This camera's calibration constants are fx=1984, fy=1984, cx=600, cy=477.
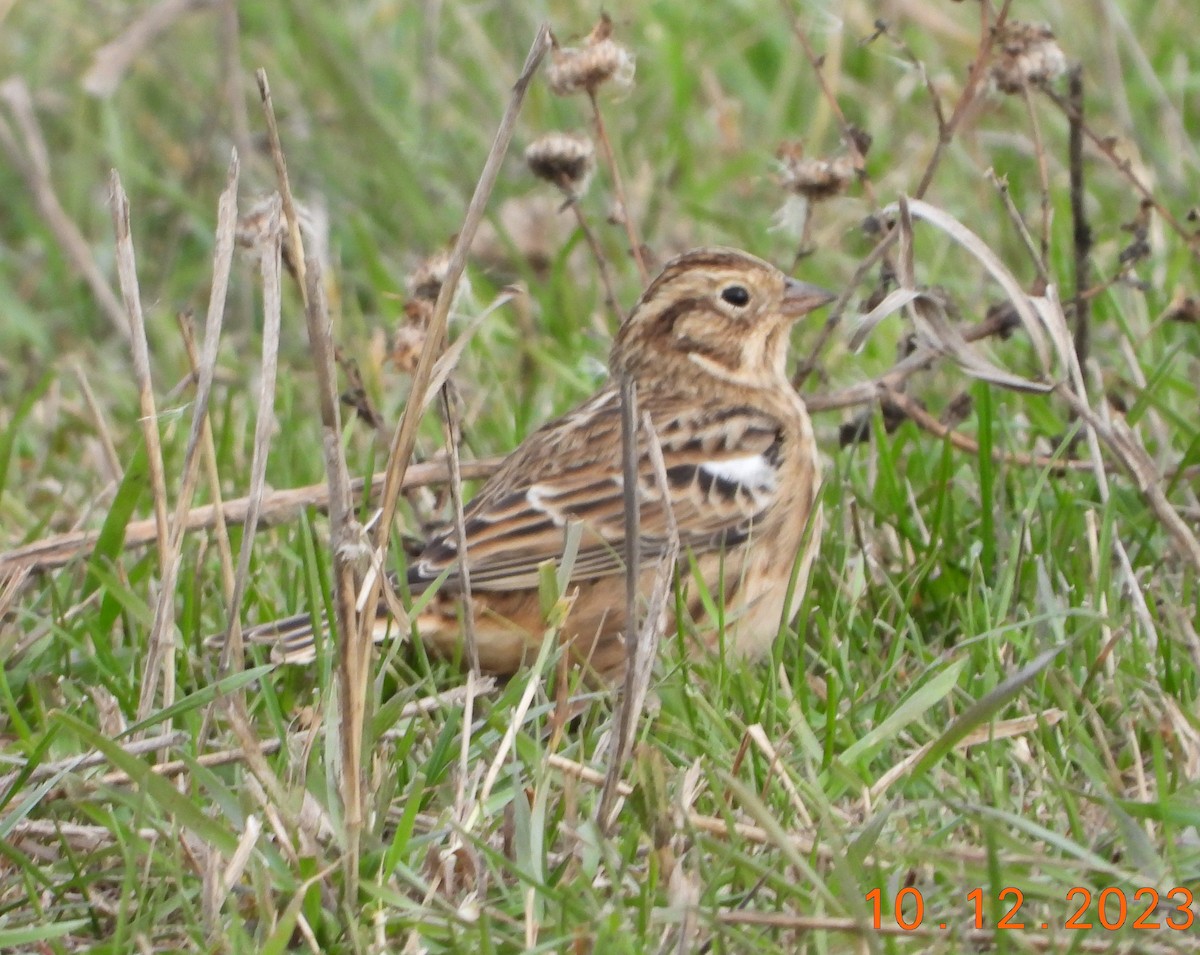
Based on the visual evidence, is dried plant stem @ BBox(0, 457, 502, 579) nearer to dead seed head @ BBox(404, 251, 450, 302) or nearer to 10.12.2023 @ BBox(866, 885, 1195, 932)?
dead seed head @ BBox(404, 251, 450, 302)

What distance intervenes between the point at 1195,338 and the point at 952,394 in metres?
0.66

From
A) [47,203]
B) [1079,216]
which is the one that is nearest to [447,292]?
[1079,216]

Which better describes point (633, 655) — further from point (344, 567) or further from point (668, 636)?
point (668, 636)

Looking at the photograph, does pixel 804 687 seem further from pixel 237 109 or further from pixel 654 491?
pixel 237 109

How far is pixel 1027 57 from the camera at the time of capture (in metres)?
4.39

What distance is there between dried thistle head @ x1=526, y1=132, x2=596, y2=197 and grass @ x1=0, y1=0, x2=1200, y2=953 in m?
0.33

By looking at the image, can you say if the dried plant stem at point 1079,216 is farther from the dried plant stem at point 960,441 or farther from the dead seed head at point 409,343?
the dead seed head at point 409,343

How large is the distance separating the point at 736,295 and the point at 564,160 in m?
0.57

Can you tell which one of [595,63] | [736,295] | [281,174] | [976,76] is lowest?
[736,295]

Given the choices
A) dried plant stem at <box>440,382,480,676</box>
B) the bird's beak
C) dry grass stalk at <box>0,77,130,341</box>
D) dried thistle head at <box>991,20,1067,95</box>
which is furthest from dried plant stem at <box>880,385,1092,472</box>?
dry grass stalk at <box>0,77,130,341</box>

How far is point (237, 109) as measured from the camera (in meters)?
6.43

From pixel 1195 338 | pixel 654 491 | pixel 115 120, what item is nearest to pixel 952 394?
pixel 1195 338

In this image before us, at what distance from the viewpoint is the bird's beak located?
192 inches

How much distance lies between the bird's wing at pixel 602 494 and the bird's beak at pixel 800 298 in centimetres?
Result: 32
